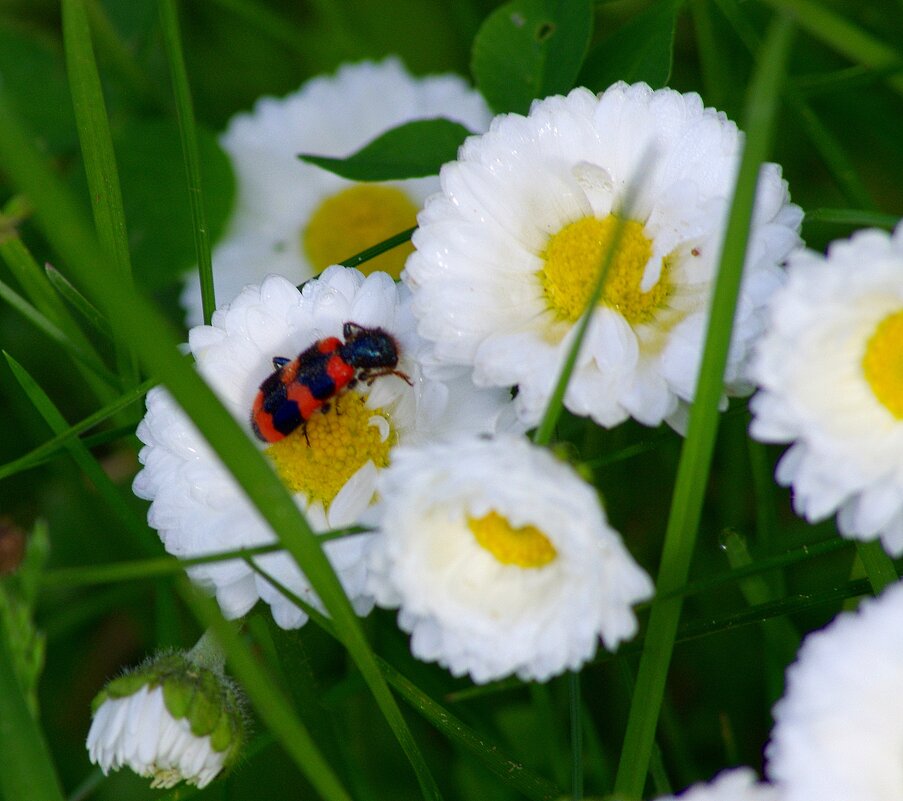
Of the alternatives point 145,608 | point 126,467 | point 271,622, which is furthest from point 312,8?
point 271,622

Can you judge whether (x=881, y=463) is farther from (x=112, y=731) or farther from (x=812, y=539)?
(x=112, y=731)

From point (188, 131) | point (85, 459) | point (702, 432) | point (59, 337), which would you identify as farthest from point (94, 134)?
point (702, 432)

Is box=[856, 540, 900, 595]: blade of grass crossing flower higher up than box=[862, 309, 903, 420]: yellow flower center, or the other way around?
box=[862, 309, 903, 420]: yellow flower center

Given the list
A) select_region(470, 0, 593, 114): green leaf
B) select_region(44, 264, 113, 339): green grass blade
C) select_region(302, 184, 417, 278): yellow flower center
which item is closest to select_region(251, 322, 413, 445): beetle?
select_region(44, 264, 113, 339): green grass blade

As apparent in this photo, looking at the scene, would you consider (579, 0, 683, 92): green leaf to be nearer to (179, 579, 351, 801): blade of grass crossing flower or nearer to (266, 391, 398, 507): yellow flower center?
(266, 391, 398, 507): yellow flower center

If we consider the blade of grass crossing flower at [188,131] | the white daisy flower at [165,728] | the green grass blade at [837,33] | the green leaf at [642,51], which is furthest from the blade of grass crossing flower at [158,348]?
the green leaf at [642,51]

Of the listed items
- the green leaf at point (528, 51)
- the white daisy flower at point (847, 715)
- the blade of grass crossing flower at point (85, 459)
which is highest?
the green leaf at point (528, 51)

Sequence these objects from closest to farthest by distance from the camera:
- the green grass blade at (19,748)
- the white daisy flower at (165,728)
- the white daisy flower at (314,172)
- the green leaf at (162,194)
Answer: the green grass blade at (19,748) → the white daisy flower at (165,728) → the green leaf at (162,194) → the white daisy flower at (314,172)

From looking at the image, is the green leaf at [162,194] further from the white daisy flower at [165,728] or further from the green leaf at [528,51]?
the white daisy flower at [165,728]
